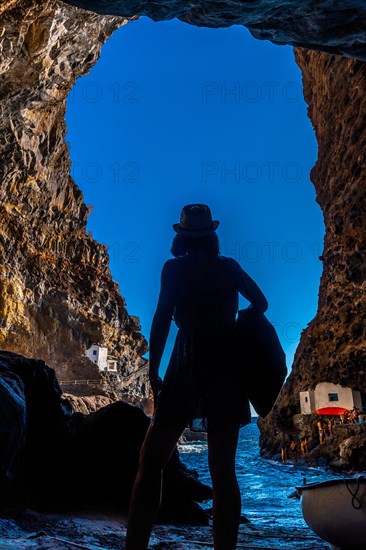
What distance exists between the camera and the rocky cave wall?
1277 cm

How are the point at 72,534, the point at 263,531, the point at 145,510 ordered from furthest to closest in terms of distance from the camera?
the point at 263,531 < the point at 72,534 < the point at 145,510

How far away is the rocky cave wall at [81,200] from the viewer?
12.8 m

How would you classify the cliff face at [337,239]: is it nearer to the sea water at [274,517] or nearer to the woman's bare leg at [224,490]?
the sea water at [274,517]

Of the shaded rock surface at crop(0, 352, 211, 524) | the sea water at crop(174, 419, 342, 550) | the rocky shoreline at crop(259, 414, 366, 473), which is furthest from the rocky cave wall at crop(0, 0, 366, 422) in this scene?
the sea water at crop(174, 419, 342, 550)

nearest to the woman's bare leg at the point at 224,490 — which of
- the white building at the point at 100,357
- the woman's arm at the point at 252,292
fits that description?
the woman's arm at the point at 252,292

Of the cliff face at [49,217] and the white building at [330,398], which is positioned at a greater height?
the cliff face at [49,217]

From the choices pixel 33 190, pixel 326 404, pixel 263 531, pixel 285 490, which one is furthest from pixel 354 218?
pixel 33 190

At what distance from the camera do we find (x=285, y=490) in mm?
11070

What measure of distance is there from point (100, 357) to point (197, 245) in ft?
140

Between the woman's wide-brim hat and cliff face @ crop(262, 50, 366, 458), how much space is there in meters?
18.3

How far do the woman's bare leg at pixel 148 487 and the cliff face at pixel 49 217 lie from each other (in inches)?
557

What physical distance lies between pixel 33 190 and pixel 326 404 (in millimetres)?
30890

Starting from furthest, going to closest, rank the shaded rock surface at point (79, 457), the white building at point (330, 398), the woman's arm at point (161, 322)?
the white building at point (330, 398)
the shaded rock surface at point (79, 457)
the woman's arm at point (161, 322)

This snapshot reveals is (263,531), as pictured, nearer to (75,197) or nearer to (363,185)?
(363,185)
